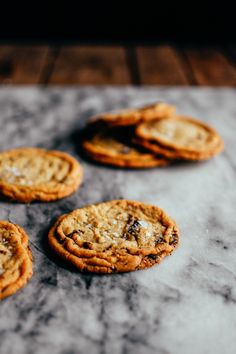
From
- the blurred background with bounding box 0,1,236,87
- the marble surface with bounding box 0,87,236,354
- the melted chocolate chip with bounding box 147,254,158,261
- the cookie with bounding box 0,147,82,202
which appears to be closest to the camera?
the marble surface with bounding box 0,87,236,354

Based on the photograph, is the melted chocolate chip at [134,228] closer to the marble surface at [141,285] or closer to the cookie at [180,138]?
the marble surface at [141,285]

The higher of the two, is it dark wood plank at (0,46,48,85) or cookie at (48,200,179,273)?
cookie at (48,200,179,273)

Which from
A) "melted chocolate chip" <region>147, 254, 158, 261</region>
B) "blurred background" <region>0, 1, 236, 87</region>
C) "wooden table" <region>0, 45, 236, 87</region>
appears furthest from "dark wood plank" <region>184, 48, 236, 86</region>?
"melted chocolate chip" <region>147, 254, 158, 261</region>

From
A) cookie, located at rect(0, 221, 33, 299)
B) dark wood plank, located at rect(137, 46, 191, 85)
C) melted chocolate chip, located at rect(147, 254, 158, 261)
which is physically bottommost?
dark wood plank, located at rect(137, 46, 191, 85)

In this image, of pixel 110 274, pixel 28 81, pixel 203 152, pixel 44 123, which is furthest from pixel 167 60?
pixel 110 274

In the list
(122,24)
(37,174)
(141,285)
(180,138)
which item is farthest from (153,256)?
(122,24)

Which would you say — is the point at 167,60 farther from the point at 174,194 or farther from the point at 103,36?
the point at 174,194

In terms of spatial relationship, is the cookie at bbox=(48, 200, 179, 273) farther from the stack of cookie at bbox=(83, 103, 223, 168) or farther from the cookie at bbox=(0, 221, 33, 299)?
the stack of cookie at bbox=(83, 103, 223, 168)

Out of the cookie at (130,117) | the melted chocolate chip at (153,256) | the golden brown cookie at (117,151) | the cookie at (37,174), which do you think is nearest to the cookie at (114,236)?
the melted chocolate chip at (153,256)
